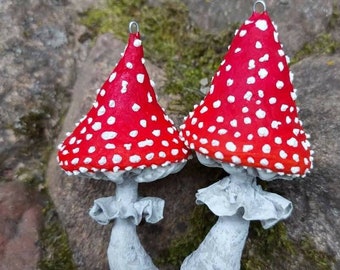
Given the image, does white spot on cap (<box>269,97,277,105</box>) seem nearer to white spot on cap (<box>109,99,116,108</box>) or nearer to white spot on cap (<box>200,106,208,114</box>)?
white spot on cap (<box>200,106,208,114</box>)

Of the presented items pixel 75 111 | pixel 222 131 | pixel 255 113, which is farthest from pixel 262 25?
pixel 75 111

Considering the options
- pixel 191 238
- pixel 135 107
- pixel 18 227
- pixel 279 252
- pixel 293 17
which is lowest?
pixel 279 252

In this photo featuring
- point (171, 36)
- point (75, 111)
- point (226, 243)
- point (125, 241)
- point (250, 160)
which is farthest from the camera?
point (171, 36)

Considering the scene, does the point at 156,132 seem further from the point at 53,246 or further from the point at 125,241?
the point at 53,246

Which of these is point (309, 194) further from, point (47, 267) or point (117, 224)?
point (47, 267)

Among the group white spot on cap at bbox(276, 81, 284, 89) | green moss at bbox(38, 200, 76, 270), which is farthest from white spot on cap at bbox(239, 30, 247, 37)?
green moss at bbox(38, 200, 76, 270)

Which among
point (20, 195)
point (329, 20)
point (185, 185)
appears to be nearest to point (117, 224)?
point (185, 185)

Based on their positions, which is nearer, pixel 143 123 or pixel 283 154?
pixel 283 154
